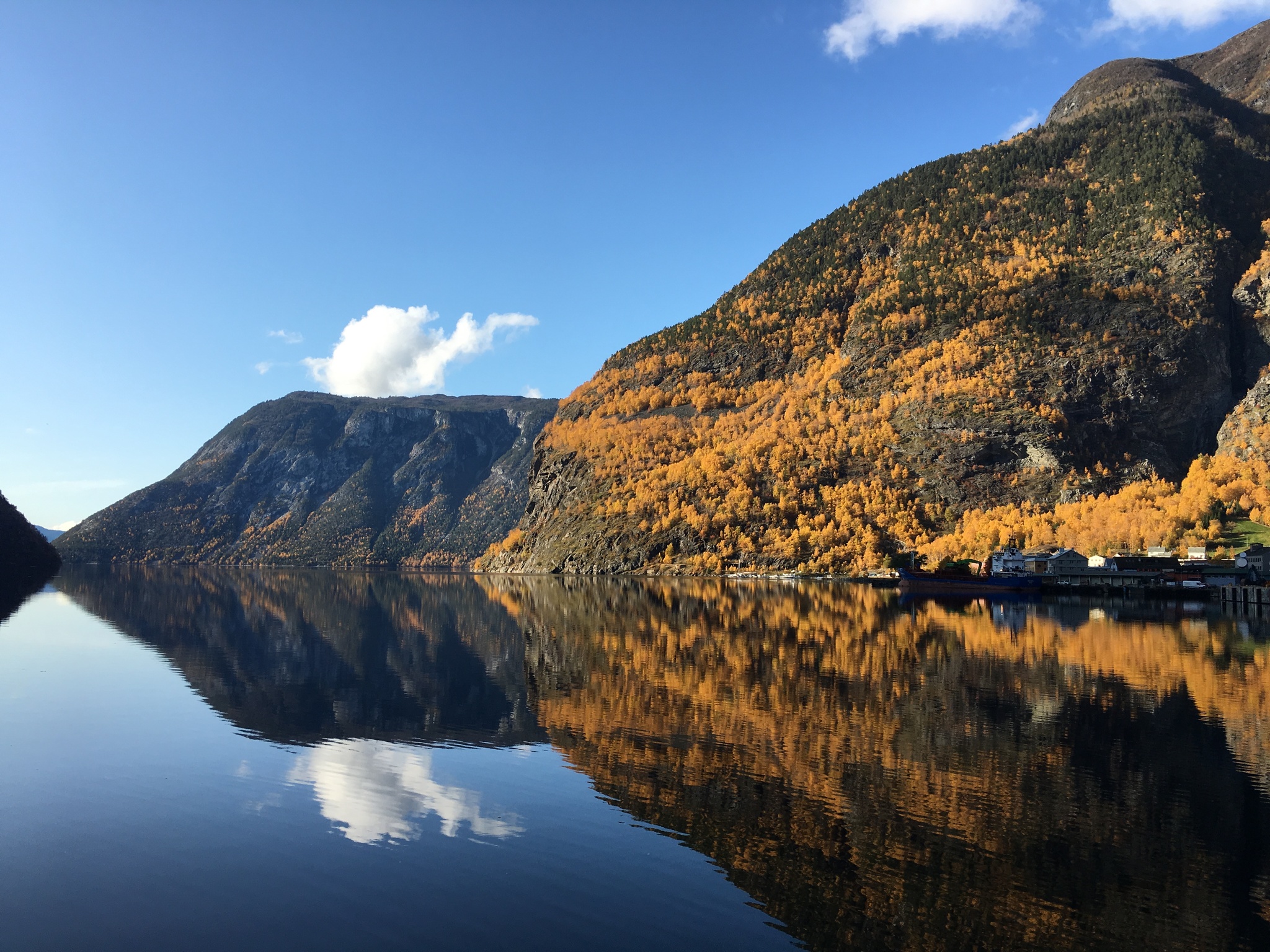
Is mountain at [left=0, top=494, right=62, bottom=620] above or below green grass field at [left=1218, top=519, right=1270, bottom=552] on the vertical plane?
above

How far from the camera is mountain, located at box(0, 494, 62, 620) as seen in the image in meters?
157

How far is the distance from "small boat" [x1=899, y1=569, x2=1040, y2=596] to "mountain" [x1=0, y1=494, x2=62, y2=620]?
149 metres

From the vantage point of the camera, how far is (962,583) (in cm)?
12475

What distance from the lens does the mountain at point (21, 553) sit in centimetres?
15725

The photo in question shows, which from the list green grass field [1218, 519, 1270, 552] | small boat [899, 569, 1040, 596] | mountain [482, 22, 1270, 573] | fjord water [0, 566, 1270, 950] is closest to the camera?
fjord water [0, 566, 1270, 950]

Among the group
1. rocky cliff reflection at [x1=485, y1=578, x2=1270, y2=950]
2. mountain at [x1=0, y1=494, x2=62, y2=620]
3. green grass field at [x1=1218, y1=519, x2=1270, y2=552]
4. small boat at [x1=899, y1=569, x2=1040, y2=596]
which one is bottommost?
small boat at [x1=899, y1=569, x2=1040, y2=596]

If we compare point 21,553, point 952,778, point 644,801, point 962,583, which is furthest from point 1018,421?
point 21,553

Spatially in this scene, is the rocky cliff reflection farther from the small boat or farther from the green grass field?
the green grass field

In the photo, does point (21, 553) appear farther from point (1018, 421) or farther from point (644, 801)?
point (1018, 421)

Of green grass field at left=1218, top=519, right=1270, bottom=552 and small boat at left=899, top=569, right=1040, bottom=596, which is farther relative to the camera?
green grass field at left=1218, top=519, right=1270, bottom=552

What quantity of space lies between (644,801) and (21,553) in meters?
202

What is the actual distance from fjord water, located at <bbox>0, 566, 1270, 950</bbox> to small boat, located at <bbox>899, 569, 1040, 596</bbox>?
7273 cm

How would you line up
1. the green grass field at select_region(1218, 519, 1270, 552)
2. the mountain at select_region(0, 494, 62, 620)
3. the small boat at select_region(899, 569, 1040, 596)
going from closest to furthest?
the small boat at select_region(899, 569, 1040, 596)
the green grass field at select_region(1218, 519, 1270, 552)
the mountain at select_region(0, 494, 62, 620)

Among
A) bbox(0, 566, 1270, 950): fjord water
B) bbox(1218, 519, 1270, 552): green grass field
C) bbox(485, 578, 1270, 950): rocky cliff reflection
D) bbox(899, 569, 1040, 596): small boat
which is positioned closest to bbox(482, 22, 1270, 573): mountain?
bbox(1218, 519, 1270, 552): green grass field
